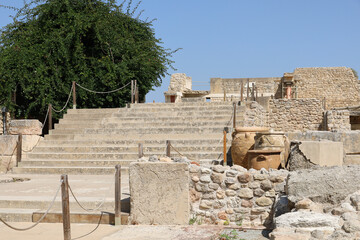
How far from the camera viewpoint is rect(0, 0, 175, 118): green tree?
15.8 meters

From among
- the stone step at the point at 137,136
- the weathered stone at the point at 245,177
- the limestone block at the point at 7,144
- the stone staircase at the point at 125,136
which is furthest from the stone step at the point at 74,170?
the weathered stone at the point at 245,177

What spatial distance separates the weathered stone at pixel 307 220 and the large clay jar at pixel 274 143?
275cm

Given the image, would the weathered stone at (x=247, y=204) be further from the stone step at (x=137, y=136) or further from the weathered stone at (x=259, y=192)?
the stone step at (x=137, y=136)

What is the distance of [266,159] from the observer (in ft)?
23.3

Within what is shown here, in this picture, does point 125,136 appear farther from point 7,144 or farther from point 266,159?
point 266,159

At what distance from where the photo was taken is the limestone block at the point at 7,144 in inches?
427

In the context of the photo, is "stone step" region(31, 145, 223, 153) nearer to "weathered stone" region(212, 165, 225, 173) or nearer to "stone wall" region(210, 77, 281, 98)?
"weathered stone" region(212, 165, 225, 173)

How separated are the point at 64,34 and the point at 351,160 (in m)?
12.1

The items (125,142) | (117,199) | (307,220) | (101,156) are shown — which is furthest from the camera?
(125,142)

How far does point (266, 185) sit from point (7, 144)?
302 inches

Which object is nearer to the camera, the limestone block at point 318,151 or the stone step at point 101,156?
the limestone block at point 318,151

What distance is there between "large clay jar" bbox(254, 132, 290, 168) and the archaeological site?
18 millimetres

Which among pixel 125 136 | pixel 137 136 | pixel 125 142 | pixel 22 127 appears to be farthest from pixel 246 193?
pixel 22 127

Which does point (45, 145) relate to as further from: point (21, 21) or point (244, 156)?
point (21, 21)
